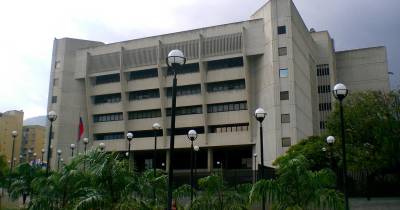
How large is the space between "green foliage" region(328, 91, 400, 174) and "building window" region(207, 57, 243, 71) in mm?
27231

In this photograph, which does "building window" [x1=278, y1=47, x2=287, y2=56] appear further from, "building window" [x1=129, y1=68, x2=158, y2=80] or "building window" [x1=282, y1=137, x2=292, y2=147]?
"building window" [x1=129, y1=68, x2=158, y2=80]

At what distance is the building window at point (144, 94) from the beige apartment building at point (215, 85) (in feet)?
0.52

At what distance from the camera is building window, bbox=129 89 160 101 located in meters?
68.2

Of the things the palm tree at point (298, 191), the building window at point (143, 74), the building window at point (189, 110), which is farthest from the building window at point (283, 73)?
the palm tree at point (298, 191)

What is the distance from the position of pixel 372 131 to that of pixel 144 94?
135 ft

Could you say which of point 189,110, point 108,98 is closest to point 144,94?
point 108,98

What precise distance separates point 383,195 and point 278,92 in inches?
880

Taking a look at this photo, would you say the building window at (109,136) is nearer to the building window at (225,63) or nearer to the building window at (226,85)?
the building window at (226,85)

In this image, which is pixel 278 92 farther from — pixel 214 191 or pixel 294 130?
pixel 214 191

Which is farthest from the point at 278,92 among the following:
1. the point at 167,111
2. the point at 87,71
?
the point at 87,71

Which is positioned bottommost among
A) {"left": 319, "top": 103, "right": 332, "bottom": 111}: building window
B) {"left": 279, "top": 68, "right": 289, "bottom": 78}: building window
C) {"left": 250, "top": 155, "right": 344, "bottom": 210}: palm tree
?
{"left": 250, "top": 155, "right": 344, "bottom": 210}: palm tree

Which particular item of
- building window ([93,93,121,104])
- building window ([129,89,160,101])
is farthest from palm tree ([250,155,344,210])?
building window ([93,93,121,104])

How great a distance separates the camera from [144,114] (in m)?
68.1

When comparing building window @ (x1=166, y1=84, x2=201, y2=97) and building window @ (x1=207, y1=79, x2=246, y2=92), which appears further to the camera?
building window @ (x1=166, y1=84, x2=201, y2=97)
